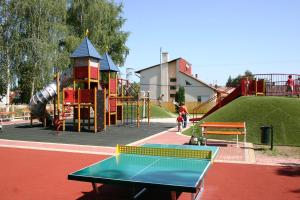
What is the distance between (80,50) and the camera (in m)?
21.4

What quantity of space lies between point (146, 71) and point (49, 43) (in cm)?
3041

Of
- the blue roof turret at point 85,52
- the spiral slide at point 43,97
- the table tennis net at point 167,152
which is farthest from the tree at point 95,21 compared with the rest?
the table tennis net at point 167,152

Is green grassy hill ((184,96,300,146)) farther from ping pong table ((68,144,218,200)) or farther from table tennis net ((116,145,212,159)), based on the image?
ping pong table ((68,144,218,200))

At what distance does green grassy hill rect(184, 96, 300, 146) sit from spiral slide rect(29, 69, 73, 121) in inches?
401

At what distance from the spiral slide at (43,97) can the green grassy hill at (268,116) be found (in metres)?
10.2

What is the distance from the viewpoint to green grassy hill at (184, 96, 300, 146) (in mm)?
15258

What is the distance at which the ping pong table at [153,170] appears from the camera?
5.39m

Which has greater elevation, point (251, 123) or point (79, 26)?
point (79, 26)

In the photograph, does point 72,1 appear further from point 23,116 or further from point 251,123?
point 251,123

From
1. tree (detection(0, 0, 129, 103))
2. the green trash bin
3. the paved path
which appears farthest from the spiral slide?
the green trash bin

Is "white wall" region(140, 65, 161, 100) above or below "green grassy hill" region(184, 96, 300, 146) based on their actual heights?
above

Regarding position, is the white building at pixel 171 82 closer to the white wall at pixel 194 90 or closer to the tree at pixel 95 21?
the white wall at pixel 194 90

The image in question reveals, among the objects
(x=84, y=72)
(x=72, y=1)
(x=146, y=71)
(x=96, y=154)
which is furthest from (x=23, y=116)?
(x=146, y=71)

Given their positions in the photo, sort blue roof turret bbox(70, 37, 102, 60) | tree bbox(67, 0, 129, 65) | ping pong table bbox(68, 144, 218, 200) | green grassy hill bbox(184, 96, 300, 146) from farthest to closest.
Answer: tree bbox(67, 0, 129, 65), blue roof turret bbox(70, 37, 102, 60), green grassy hill bbox(184, 96, 300, 146), ping pong table bbox(68, 144, 218, 200)
